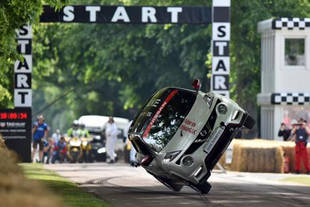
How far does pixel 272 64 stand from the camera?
45469mm

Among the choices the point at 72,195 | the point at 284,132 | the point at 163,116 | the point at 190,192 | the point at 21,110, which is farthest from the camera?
the point at 284,132

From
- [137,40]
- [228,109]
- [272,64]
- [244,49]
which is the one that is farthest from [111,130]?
[228,109]

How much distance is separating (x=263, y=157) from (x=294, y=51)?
33.0ft

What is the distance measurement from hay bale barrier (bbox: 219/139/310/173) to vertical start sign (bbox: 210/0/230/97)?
2025mm

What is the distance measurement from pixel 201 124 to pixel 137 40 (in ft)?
120

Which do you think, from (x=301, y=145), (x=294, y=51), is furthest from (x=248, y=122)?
(x=294, y=51)

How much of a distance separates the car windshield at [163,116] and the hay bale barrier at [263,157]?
533 inches

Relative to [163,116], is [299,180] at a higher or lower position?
lower

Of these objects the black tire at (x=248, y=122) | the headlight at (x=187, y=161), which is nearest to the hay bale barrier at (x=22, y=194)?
the headlight at (x=187, y=161)

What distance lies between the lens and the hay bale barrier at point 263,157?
3600 centimetres

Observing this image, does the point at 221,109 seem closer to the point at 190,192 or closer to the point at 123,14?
the point at 190,192

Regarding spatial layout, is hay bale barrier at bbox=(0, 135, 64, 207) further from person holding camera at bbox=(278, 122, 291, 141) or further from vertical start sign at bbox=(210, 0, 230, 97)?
person holding camera at bbox=(278, 122, 291, 141)

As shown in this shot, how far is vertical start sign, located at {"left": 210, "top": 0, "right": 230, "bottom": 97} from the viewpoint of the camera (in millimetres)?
35438

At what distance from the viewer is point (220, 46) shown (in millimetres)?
35844
